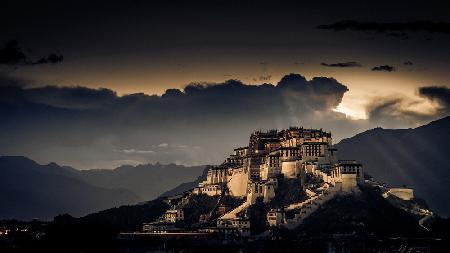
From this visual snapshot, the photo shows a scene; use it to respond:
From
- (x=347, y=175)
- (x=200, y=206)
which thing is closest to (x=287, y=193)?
(x=347, y=175)

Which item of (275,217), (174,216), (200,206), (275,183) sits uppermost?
(275,183)

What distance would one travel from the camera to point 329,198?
158m

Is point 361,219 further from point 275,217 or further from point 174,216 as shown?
point 174,216

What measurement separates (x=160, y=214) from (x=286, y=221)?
43806mm

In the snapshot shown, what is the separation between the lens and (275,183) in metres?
170

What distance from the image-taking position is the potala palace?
160m

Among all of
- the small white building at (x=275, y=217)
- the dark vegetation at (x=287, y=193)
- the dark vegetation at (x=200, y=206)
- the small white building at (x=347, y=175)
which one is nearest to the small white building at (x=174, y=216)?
the dark vegetation at (x=200, y=206)

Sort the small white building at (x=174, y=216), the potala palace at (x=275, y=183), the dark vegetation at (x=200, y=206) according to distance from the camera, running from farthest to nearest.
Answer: the small white building at (x=174, y=216) < the dark vegetation at (x=200, y=206) < the potala palace at (x=275, y=183)

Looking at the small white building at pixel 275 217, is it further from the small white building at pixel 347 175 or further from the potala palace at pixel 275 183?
the small white building at pixel 347 175

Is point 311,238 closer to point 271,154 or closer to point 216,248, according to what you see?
point 216,248

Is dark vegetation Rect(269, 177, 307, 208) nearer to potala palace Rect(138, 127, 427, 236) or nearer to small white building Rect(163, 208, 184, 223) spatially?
potala palace Rect(138, 127, 427, 236)

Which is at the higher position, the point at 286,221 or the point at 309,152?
the point at 309,152

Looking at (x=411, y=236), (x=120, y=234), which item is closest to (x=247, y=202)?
(x=120, y=234)

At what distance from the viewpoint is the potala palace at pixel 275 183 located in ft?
524
